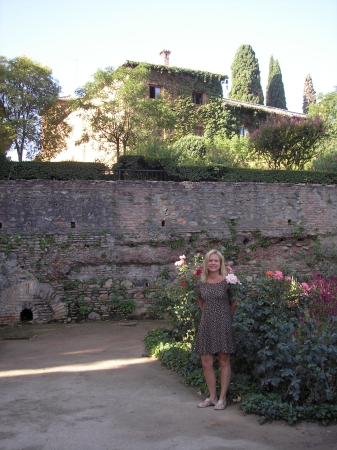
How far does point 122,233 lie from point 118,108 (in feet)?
32.3

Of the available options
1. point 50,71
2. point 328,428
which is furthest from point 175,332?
point 50,71

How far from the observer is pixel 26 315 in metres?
11.0

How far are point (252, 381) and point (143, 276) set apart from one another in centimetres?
647

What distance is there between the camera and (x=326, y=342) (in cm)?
500

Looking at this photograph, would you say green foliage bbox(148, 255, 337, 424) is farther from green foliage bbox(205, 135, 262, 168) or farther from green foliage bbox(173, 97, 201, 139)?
green foliage bbox(173, 97, 201, 139)

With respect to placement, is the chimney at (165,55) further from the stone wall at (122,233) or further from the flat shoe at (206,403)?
the flat shoe at (206,403)

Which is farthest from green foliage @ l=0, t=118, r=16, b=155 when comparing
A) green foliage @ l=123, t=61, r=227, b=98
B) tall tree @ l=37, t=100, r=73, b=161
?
green foliage @ l=123, t=61, r=227, b=98

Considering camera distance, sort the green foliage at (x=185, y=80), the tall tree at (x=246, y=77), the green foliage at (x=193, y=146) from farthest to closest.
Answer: the tall tree at (x=246, y=77) → the green foliage at (x=185, y=80) → the green foliage at (x=193, y=146)

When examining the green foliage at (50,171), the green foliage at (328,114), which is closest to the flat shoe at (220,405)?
the green foliage at (50,171)

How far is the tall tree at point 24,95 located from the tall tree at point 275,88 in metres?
21.8

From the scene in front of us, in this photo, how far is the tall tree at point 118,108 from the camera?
19859 millimetres

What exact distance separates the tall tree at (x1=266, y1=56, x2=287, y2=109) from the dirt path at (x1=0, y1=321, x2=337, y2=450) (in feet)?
105

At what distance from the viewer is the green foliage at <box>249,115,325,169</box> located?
54.2ft

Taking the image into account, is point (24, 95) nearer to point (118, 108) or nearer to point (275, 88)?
point (118, 108)
